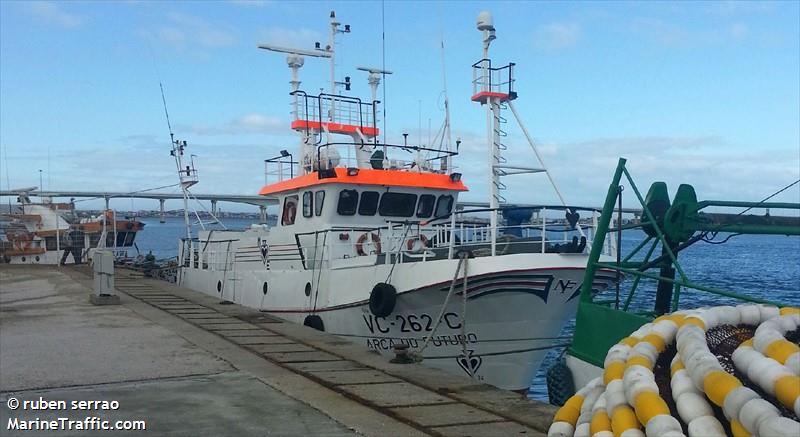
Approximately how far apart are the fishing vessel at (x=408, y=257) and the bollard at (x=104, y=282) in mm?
2790

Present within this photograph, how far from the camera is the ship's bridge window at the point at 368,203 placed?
13198 millimetres

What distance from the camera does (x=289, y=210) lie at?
14602mm

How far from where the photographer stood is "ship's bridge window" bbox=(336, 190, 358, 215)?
13.0m

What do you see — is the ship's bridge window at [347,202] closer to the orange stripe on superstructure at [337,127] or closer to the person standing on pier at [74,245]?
the orange stripe on superstructure at [337,127]

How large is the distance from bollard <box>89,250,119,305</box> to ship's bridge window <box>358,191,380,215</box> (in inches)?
191

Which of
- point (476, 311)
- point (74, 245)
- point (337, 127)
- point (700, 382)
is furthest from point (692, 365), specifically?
point (74, 245)

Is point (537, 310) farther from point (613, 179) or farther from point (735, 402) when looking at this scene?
point (735, 402)

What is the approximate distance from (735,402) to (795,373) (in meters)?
0.32

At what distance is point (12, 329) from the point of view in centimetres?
1066

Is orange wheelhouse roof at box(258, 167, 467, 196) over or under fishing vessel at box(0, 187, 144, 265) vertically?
over

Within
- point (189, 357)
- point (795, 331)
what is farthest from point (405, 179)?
point (795, 331)

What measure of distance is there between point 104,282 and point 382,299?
6.89 meters

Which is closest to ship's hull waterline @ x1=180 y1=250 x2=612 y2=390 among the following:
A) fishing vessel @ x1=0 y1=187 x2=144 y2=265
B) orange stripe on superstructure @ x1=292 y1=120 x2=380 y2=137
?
orange stripe on superstructure @ x1=292 y1=120 x2=380 y2=137

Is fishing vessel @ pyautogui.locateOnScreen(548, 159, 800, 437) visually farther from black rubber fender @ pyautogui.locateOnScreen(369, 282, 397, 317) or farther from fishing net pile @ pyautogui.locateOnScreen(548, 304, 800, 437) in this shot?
black rubber fender @ pyautogui.locateOnScreen(369, 282, 397, 317)
